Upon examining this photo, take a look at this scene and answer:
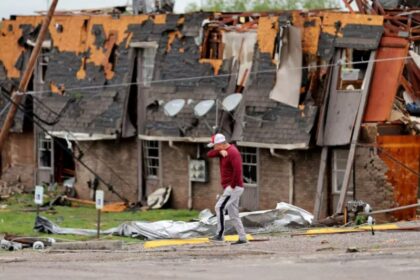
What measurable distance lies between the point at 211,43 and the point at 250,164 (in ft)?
12.8

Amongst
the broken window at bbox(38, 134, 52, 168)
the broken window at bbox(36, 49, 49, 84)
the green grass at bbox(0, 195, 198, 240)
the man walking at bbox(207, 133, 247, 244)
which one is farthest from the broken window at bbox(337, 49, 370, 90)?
the broken window at bbox(38, 134, 52, 168)

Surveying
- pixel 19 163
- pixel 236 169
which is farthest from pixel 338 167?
pixel 19 163

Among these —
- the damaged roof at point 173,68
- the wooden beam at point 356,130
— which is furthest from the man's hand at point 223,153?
the damaged roof at point 173,68

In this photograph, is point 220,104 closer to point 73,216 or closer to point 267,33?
point 267,33

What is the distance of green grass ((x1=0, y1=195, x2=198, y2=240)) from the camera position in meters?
34.8

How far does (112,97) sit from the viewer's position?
4156 cm

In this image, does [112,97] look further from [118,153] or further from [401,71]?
[401,71]

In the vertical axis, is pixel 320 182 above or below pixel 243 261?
below

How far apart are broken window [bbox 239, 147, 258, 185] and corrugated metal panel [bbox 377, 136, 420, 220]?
5.07 meters

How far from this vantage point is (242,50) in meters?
37.8

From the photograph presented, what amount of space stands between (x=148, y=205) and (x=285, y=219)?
974 centimetres

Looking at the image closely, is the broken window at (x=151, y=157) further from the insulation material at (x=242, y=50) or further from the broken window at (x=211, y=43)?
the insulation material at (x=242, y=50)

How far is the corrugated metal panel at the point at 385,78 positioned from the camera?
111 ft

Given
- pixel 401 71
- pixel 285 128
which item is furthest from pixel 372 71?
pixel 285 128
